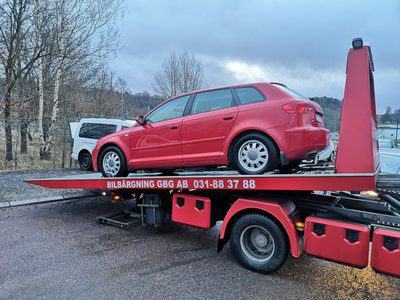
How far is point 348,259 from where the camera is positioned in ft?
11.2

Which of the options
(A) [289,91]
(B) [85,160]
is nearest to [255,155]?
(A) [289,91]

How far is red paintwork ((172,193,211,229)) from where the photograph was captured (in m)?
4.57

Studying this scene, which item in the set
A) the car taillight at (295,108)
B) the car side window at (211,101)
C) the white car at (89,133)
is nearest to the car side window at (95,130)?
the white car at (89,133)

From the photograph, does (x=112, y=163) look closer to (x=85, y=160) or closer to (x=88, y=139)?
(x=88, y=139)

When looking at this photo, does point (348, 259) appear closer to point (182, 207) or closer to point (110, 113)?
point (182, 207)

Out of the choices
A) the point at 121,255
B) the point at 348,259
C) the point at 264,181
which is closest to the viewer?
the point at 348,259

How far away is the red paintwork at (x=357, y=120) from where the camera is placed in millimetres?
3512

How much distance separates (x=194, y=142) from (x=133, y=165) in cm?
138

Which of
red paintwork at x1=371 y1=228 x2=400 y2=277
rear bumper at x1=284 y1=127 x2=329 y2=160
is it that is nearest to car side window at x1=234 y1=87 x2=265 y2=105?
rear bumper at x1=284 y1=127 x2=329 y2=160

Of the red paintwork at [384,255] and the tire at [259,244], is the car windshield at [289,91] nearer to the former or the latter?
the tire at [259,244]

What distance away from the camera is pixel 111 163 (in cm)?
579

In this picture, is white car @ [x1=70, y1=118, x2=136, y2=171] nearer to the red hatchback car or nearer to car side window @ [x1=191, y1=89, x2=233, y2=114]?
the red hatchback car

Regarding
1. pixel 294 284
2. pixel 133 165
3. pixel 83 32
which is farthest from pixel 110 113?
pixel 294 284

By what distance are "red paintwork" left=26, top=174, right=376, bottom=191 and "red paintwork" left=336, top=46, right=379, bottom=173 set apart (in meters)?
0.18
